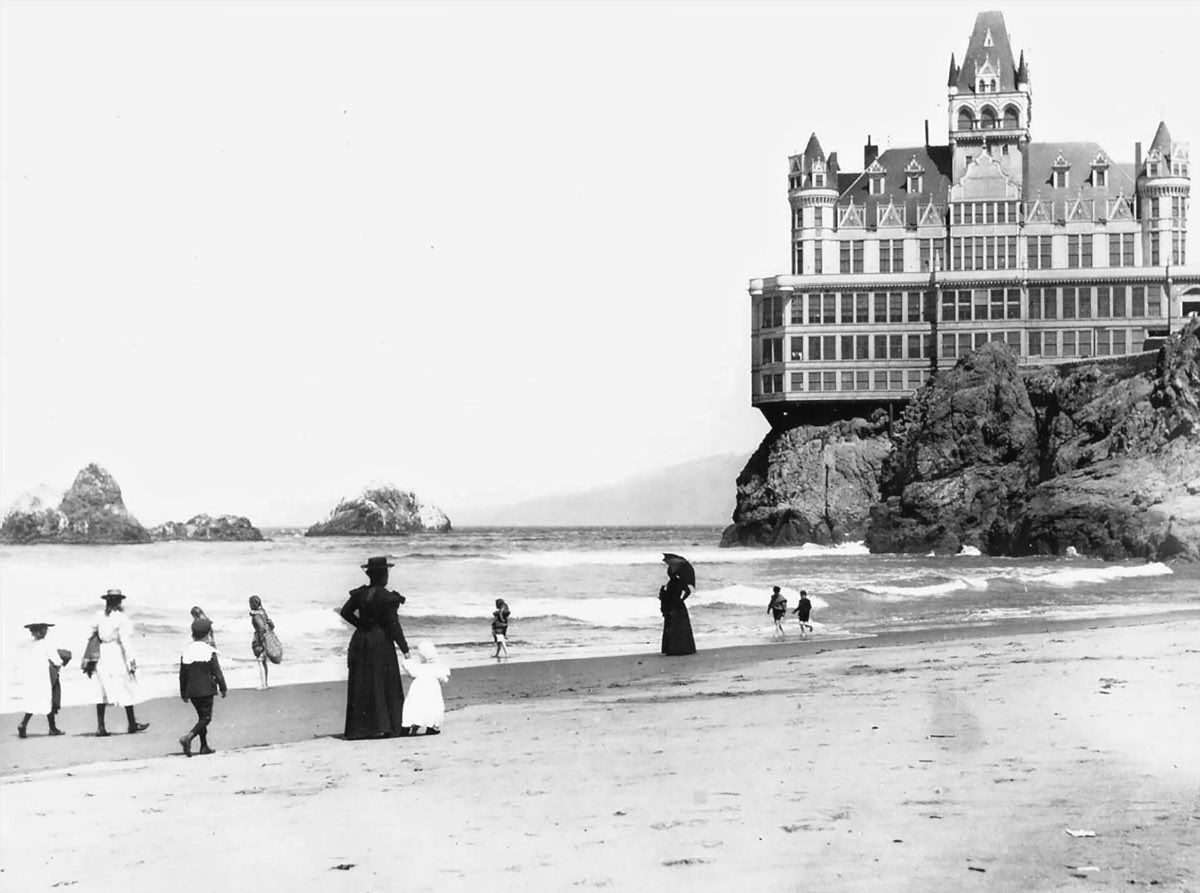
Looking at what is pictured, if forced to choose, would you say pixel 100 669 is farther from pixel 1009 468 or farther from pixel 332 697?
pixel 1009 468

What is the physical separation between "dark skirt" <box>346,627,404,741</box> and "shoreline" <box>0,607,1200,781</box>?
110cm

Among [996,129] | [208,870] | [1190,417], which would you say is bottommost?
[208,870]

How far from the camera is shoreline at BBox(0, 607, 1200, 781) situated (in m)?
16.7

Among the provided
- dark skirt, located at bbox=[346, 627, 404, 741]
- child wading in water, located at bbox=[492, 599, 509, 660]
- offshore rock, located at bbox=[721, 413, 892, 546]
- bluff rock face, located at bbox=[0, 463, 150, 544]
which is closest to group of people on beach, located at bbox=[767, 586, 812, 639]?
child wading in water, located at bbox=[492, 599, 509, 660]

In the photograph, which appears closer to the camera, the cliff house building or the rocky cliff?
the rocky cliff

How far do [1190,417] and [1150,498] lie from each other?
22.7ft

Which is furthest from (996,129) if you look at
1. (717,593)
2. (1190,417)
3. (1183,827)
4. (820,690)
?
(1183,827)

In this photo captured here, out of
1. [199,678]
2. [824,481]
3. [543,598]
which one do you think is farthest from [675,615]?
[824,481]

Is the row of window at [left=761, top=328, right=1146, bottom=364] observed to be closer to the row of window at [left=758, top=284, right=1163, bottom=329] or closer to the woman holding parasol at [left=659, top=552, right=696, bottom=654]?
the row of window at [left=758, top=284, right=1163, bottom=329]

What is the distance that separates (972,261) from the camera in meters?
96.6

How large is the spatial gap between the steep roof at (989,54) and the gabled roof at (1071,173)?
484cm

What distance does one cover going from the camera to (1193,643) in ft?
74.1

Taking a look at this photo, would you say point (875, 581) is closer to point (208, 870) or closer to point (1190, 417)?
point (1190, 417)

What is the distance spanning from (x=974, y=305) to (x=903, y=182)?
10538 millimetres
